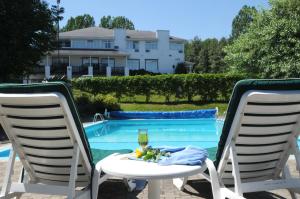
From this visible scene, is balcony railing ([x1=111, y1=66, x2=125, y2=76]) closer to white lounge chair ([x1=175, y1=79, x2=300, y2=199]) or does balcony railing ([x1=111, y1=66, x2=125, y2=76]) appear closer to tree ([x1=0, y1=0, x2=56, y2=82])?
tree ([x1=0, y1=0, x2=56, y2=82])

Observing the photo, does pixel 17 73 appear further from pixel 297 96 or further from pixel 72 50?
pixel 72 50

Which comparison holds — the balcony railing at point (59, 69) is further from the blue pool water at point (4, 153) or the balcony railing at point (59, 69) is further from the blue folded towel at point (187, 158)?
the blue folded towel at point (187, 158)

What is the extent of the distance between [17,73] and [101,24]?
7096cm

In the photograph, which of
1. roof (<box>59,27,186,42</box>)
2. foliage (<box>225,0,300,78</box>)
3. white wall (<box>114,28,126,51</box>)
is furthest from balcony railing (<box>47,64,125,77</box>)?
foliage (<box>225,0,300,78</box>)

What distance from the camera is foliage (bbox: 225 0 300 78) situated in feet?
55.7

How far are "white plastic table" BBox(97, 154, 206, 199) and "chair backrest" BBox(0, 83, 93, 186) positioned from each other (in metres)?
0.46

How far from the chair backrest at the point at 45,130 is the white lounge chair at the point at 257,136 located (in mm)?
1239

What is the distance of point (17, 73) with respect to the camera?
16562 millimetres

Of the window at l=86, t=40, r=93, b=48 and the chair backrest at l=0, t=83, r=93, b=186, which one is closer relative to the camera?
the chair backrest at l=0, t=83, r=93, b=186

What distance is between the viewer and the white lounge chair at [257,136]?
3.55 metres

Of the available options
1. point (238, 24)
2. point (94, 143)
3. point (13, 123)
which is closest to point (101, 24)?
point (238, 24)

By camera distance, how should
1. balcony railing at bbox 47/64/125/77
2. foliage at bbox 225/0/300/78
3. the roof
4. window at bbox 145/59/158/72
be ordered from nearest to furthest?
foliage at bbox 225/0/300/78, balcony railing at bbox 47/64/125/77, the roof, window at bbox 145/59/158/72

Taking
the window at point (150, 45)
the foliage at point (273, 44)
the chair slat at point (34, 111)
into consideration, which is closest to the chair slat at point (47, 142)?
the chair slat at point (34, 111)

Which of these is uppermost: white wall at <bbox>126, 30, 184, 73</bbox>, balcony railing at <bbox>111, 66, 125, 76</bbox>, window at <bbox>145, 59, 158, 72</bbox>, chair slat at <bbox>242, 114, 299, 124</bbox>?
white wall at <bbox>126, 30, 184, 73</bbox>
